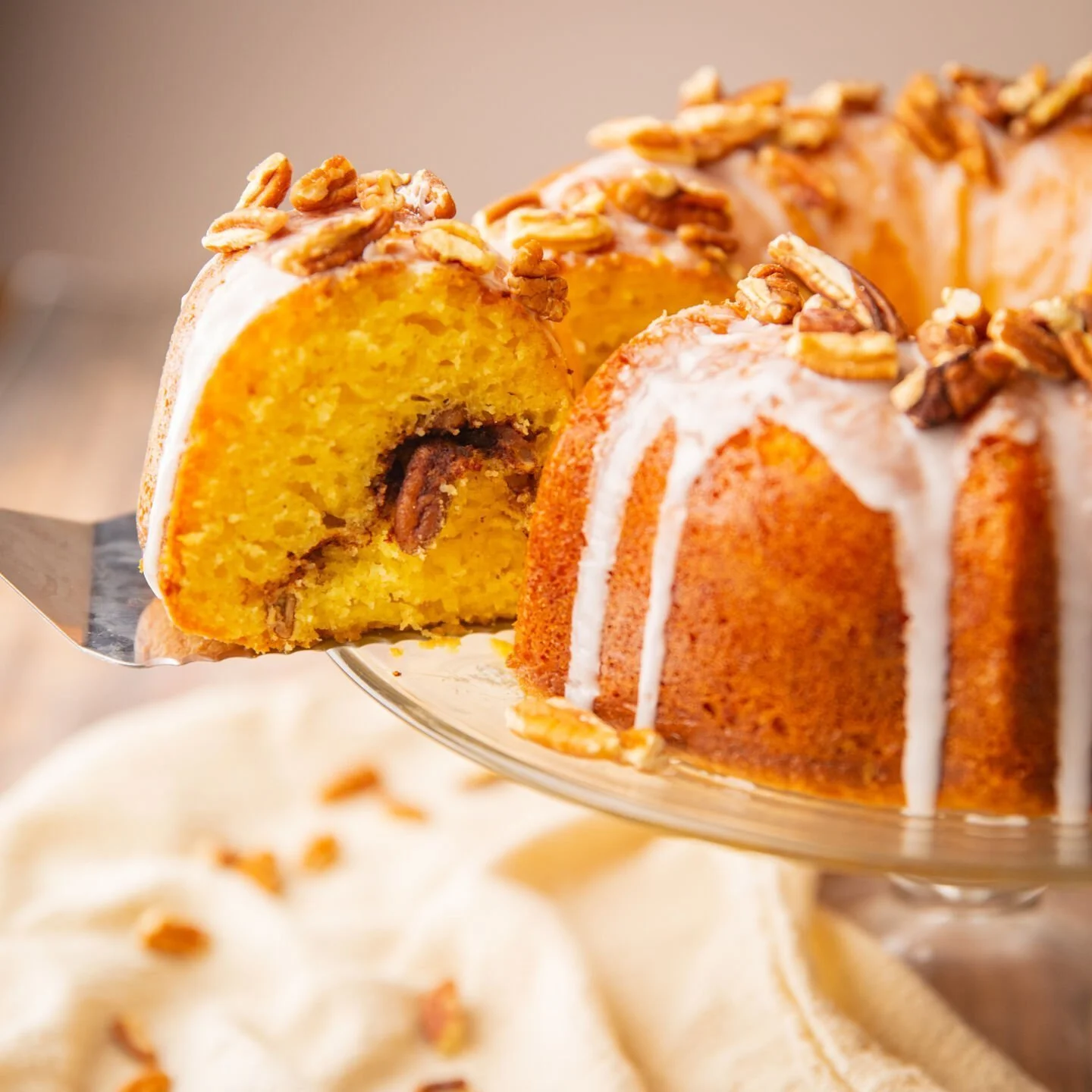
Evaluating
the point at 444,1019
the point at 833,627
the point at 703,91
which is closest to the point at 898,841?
the point at 833,627

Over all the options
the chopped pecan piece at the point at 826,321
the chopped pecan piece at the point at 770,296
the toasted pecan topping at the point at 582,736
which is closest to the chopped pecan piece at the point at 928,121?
the chopped pecan piece at the point at 770,296

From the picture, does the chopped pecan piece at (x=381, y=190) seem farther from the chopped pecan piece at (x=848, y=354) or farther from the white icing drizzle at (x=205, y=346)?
the chopped pecan piece at (x=848, y=354)

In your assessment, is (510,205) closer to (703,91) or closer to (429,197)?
(429,197)

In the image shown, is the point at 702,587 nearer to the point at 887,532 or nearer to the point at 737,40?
the point at 887,532

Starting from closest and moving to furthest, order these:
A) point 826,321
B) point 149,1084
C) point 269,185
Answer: point 826,321
point 269,185
point 149,1084

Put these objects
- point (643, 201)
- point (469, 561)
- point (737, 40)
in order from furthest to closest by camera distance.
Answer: point (737, 40), point (643, 201), point (469, 561)

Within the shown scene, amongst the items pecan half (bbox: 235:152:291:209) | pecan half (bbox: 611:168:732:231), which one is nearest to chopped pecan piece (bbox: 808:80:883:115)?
pecan half (bbox: 611:168:732:231)

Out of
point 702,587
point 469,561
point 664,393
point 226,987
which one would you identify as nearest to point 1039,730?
point 702,587
